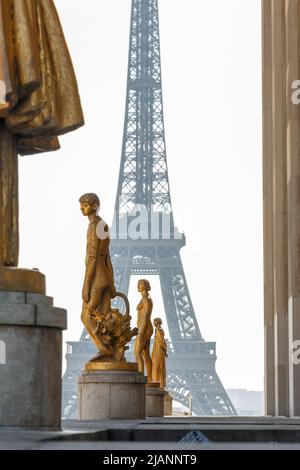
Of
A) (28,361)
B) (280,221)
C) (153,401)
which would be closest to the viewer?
(28,361)

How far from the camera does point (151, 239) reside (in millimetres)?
78562

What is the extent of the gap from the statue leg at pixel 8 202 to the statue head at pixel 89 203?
6971 millimetres

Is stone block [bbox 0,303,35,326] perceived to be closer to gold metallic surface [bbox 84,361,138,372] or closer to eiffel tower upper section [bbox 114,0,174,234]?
gold metallic surface [bbox 84,361,138,372]

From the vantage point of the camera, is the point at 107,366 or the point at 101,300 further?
the point at 107,366

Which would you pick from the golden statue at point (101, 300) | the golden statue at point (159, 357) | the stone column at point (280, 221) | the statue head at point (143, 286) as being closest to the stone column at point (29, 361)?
the golden statue at point (101, 300)

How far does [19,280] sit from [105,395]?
8935 mm

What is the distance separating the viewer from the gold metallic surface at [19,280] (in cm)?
842

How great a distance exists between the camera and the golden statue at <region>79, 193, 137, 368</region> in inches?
651

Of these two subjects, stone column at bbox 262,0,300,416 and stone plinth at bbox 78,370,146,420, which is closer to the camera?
stone plinth at bbox 78,370,146,420

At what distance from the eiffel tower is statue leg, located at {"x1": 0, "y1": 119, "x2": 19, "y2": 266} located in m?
58.8

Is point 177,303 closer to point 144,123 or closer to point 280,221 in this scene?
point 144,123

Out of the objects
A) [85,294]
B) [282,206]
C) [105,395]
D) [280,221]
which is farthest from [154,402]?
[85,294]

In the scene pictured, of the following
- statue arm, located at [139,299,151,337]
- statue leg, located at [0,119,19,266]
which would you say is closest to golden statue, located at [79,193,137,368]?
statue arm, located at [139,299,151,337]

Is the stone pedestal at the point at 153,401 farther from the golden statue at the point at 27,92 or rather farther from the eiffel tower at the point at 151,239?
the eiffel tower at the point at 151,239
